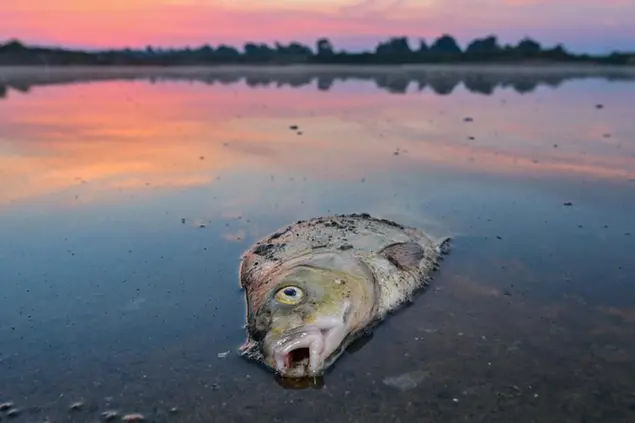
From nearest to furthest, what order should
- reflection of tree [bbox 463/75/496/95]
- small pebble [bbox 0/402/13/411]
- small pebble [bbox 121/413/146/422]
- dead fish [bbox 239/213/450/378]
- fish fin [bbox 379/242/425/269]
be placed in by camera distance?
small pebble [bbox 121/413/146/422] → small pebble [bbox 0/402/13/411] → dead fish [bbox 239/213/450/378] → fish fin [bbox 379/242/425/269] → reflection of tree [bbox 463/75/496/95]

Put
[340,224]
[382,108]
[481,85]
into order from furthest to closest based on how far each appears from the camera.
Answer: [481,85], [382,108], [340,224]

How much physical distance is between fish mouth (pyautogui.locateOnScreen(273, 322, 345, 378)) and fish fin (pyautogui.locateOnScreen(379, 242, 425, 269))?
88.4 inches

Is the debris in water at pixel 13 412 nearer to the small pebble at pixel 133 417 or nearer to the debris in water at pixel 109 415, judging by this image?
the debris in water at pixel 109 415

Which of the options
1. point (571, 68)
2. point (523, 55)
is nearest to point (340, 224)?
point (571, 68)

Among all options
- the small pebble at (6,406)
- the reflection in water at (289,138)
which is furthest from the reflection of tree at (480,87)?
the small pebble at (6,406)

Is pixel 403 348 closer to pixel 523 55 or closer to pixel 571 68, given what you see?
pixel 571 68

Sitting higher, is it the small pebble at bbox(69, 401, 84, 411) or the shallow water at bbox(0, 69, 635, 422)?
the shallow water at bbox(0, 69, 635, 422)

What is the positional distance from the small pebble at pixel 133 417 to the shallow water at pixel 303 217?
11cm

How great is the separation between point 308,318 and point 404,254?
2.57 meters

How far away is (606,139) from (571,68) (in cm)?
5176

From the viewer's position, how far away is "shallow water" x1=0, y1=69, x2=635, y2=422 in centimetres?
586

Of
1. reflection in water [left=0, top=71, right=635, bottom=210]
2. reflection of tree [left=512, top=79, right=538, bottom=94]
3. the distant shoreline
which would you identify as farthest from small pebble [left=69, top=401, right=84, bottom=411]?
the distant shoreline

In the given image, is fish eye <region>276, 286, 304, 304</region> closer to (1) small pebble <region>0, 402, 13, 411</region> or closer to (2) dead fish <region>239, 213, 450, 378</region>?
(2) dead fish <region>239, 213, 450, 378</region>

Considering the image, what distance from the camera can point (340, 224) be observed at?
30.7 ft
